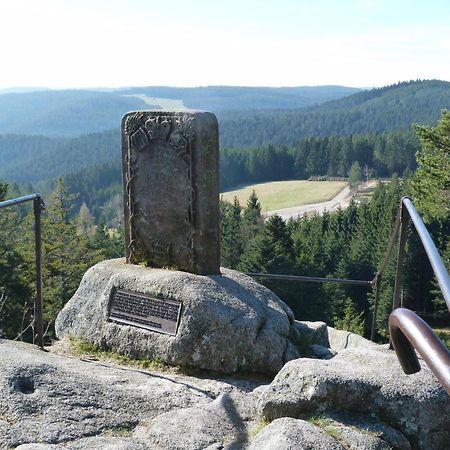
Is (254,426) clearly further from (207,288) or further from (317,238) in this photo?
(317,238)

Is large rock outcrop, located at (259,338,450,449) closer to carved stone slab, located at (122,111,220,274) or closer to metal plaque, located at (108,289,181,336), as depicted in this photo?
metal plaque, located at (108,289,181,336)

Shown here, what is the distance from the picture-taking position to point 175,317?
272 inches

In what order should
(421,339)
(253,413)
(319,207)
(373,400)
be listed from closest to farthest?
(421,339) → (373,400) → (253,413) → (319,207)

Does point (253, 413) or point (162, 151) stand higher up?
point (162, 151)

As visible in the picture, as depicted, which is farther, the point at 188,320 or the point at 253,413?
the point at 188,320

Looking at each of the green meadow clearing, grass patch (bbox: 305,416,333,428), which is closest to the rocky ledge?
grass patch (bbox: 305,416,333,428)

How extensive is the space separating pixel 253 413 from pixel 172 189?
3.58 metres

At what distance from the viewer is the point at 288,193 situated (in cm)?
11150

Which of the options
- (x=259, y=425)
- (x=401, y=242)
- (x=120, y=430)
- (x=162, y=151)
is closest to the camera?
(x=259, y=425)

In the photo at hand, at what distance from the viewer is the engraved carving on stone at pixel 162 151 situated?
24.2 ft

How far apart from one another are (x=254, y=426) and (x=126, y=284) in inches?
134

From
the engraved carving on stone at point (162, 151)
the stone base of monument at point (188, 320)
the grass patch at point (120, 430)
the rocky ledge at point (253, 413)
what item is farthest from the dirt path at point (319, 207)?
the grass patch at point (120, 430)

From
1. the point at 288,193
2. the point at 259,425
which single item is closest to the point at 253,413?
the point at 259,425

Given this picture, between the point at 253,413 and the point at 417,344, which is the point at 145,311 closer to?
the point at 253,413
